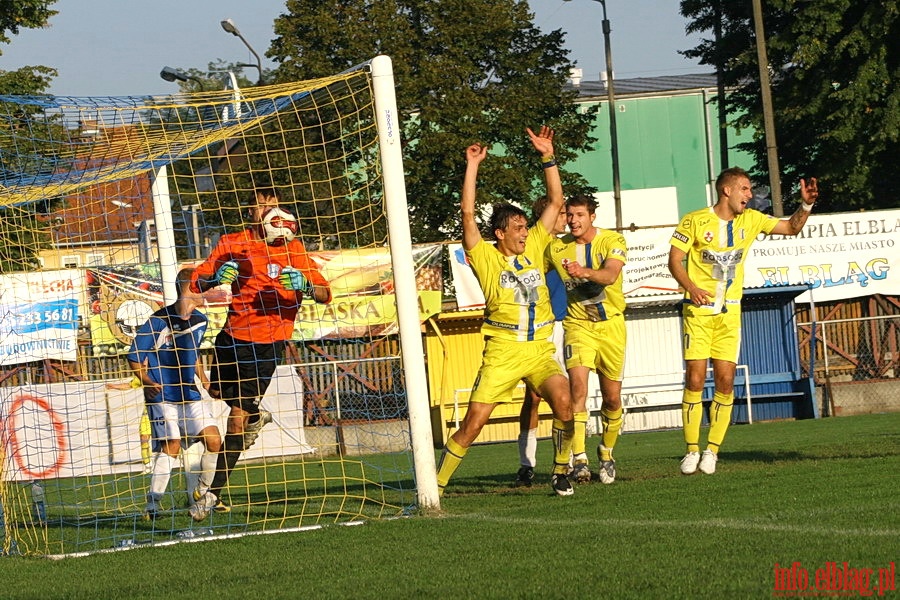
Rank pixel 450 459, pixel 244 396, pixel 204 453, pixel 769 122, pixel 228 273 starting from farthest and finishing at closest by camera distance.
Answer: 1. pixel 769 122
2. pixel 204 453
3. pixel 244 396
4. pixel 228 273
5. pixel 450 459

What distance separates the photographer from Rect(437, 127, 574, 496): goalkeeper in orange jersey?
28.9 feet

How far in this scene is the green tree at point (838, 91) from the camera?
32438mm

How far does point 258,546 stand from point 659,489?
2894mm

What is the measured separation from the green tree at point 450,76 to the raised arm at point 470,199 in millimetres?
30064

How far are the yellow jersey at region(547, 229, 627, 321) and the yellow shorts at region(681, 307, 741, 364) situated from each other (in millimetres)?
624

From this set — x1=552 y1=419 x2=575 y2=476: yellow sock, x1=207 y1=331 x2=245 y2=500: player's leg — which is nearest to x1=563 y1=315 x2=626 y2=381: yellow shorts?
x1=552 y1=419 x2=575 y2=476: yellow sock

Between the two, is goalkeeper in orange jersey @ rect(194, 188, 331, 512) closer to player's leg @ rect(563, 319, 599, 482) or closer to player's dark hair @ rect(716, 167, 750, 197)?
player's leg @ rect(563, 319, 599, 482)

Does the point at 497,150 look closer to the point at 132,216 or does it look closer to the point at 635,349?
the point at 635,349

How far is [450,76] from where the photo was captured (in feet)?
133

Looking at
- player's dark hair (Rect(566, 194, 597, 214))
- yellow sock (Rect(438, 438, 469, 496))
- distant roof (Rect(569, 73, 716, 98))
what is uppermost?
distant roof (Rect(569, 73, 716, 98))

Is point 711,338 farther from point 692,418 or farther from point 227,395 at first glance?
point 227,395

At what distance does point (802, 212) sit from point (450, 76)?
3159 cm

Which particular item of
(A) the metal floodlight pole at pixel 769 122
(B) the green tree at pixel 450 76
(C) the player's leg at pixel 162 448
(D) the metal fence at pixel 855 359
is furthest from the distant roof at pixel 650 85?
(C) the player's leg at pixel 162 448

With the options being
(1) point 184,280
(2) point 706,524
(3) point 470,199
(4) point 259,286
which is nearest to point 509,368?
(3) point 470,199
